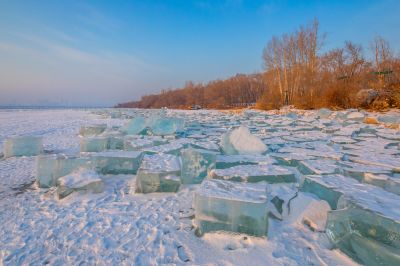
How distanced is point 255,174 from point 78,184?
150 centimetres

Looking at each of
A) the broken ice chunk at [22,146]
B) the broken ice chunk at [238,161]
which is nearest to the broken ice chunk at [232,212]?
the broken ice chunk at [238,161]

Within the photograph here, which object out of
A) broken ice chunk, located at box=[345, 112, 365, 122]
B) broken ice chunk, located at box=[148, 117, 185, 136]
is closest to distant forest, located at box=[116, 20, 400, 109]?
broken ice chunk, located at box=[345, 112, 365, 122]

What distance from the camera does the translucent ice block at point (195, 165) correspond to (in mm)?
2158

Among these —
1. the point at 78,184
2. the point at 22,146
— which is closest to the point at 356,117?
the point at 78,184

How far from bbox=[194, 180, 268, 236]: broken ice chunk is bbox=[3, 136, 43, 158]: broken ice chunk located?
3.12 meters

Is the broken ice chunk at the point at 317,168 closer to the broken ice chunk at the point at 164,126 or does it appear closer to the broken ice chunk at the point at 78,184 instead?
the broken ice chunk at the point at 78,184

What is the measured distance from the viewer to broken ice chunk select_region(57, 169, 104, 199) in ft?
6.12

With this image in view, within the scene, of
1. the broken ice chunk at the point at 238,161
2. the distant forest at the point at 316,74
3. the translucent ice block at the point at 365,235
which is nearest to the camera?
the translucent ice block at the point at 365,235

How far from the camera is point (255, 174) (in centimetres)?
186

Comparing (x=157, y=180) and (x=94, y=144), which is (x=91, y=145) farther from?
(x=157, y=180)

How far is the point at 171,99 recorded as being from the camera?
4653 centimetres

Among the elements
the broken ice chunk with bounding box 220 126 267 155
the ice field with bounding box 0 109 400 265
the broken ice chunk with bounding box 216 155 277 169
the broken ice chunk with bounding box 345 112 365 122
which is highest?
the broken ice chunk with bounding box 345 112 365 122

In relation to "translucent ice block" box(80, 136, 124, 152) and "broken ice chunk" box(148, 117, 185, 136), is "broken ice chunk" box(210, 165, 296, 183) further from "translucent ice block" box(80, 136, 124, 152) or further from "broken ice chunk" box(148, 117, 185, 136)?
"broken ice chunk" box(148, 117, 185, 136)

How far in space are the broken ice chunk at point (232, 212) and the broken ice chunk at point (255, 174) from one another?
0.39 metres
